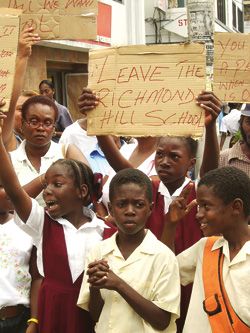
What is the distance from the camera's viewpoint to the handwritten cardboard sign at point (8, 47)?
3.50m

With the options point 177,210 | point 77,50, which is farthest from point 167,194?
point 77,50

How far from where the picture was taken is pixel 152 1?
20.9 metres

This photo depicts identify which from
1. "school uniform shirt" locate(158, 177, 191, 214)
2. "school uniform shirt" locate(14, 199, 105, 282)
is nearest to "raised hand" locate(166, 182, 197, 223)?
"school uniform shirt" locate(158, 177, 191, 214)

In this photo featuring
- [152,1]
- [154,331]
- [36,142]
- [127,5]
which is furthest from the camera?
[152,1]

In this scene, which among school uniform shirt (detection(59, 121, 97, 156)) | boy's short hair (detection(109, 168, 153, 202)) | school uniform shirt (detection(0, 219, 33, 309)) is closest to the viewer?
boy's short hair (detection(109, 168, 153, 202))

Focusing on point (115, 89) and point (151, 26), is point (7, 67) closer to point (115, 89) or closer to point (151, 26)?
point (115, 89)

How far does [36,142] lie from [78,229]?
79 cm

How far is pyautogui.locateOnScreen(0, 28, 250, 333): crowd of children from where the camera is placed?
3.04 meters

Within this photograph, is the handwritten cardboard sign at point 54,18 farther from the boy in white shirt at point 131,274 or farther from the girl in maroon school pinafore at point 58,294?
the girl in maroon school pinafore at point 58,294

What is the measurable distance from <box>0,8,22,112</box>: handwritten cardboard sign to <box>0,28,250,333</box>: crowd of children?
207 millimetres

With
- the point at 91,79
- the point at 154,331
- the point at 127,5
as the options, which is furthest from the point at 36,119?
the point at 127,5

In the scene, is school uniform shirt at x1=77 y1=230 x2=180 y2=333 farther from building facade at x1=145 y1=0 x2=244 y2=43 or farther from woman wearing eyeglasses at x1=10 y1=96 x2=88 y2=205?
building facade at x1=145 y1=0 x2=244 y2=43

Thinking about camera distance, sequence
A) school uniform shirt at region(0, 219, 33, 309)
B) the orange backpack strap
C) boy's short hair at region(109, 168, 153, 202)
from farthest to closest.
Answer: school uniform shirt at region(0, 219, 33, 309)
boy's short hair at region(109, 168, 153, 202)
the orange backpack strap

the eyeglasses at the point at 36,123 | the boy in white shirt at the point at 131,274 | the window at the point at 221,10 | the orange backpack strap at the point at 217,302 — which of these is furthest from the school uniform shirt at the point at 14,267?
the window at the point at 221,10
